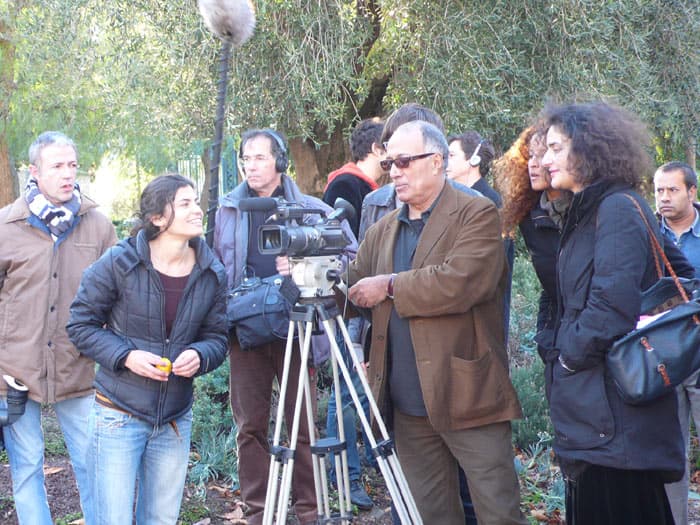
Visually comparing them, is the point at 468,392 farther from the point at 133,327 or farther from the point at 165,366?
the point at 133,327

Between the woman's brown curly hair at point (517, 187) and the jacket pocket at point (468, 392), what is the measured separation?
0.66 meters

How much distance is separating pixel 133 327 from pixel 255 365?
114cm

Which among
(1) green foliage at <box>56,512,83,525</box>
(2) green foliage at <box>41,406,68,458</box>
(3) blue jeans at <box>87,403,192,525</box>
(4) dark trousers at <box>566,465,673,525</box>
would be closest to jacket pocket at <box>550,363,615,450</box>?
(4) dark trousers at <box>566,465,673,525</box>

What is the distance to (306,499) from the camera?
4.63m

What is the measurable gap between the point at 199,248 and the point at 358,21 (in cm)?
408

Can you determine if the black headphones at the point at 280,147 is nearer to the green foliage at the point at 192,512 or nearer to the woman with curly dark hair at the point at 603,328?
the woman with curly dark hair at the point at 603,328

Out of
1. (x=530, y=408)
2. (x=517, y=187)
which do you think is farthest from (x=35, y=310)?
(x=530, y=408)

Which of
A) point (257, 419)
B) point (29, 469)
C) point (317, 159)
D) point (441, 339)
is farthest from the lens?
point (317, 159)

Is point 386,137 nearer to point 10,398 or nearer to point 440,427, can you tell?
point 440,427

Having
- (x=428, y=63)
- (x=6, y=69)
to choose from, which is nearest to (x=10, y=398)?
(x=428, y=63)

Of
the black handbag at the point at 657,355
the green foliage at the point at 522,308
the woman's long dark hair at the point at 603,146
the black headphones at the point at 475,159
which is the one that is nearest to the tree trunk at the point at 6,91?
the green foliage at the point at 522,308

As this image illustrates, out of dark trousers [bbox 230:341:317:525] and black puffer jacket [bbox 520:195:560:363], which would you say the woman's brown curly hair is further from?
dark trousers [bbox 230:341:317:525]

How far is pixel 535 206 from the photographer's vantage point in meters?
3.67

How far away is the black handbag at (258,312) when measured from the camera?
165 inches
